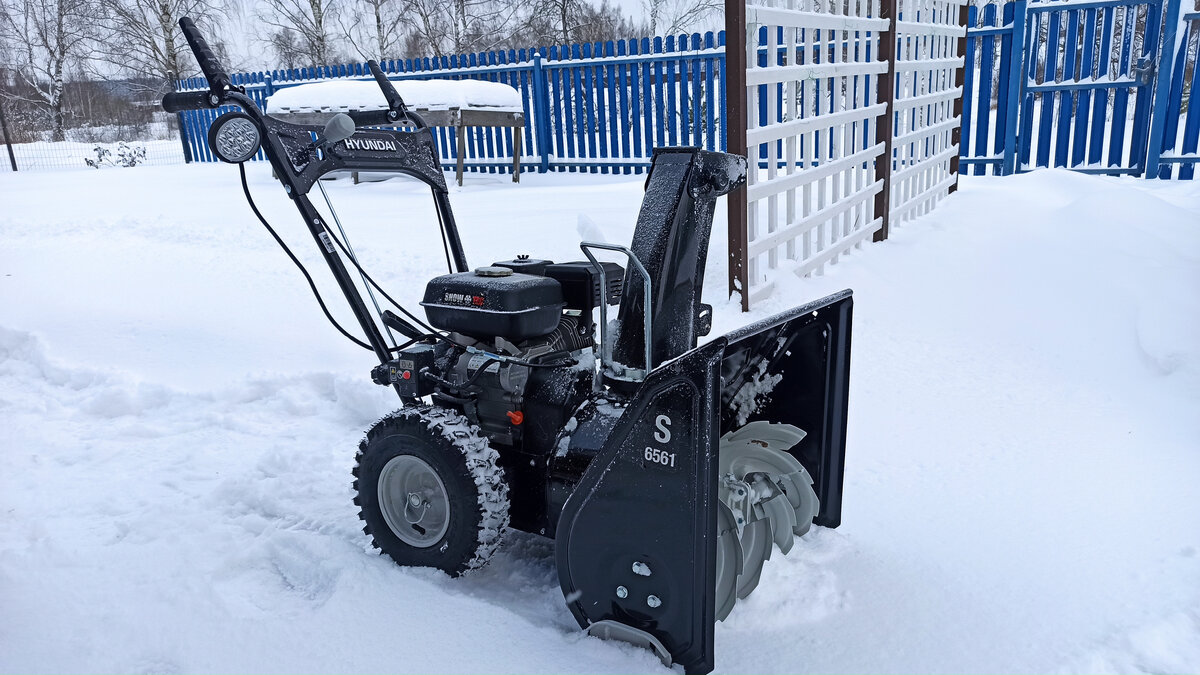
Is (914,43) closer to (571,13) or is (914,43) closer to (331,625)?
(331,625)

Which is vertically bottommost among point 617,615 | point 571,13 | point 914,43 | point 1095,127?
point 617,615

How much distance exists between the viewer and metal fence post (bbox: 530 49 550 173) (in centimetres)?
1152

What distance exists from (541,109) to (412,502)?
996 cm

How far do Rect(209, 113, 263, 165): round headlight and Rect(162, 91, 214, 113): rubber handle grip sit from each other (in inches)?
6.6

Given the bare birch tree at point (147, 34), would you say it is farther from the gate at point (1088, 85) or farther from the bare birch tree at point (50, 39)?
the gate at point (1088, 85)

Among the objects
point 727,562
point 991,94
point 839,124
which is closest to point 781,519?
point 727,562

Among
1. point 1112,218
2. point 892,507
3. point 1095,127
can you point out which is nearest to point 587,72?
point 1095,127

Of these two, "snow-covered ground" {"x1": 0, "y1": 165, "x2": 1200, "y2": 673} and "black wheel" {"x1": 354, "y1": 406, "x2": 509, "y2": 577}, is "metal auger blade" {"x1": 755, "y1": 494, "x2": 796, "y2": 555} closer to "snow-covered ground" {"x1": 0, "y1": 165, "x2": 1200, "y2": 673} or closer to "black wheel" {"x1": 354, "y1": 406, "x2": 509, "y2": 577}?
"snow-covered ground" {"x1": 0, "y1": 165, "x2": 1200, "y2": 673}

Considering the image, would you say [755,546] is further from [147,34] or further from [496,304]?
[147,34]

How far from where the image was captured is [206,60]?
2.51 m

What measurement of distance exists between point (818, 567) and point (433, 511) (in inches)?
45.7

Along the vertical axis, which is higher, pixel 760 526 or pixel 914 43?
pixel 914 43

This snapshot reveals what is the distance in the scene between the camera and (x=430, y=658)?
6.49 feet

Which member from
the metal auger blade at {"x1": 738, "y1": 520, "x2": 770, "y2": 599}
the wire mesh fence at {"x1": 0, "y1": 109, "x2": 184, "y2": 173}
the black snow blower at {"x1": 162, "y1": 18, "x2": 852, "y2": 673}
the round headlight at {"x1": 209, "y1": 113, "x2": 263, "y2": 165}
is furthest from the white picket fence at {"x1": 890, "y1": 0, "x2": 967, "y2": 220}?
the wire mesh fence at {"x1": 0, "y1": 109, "x2": 184, "y2": 173}
